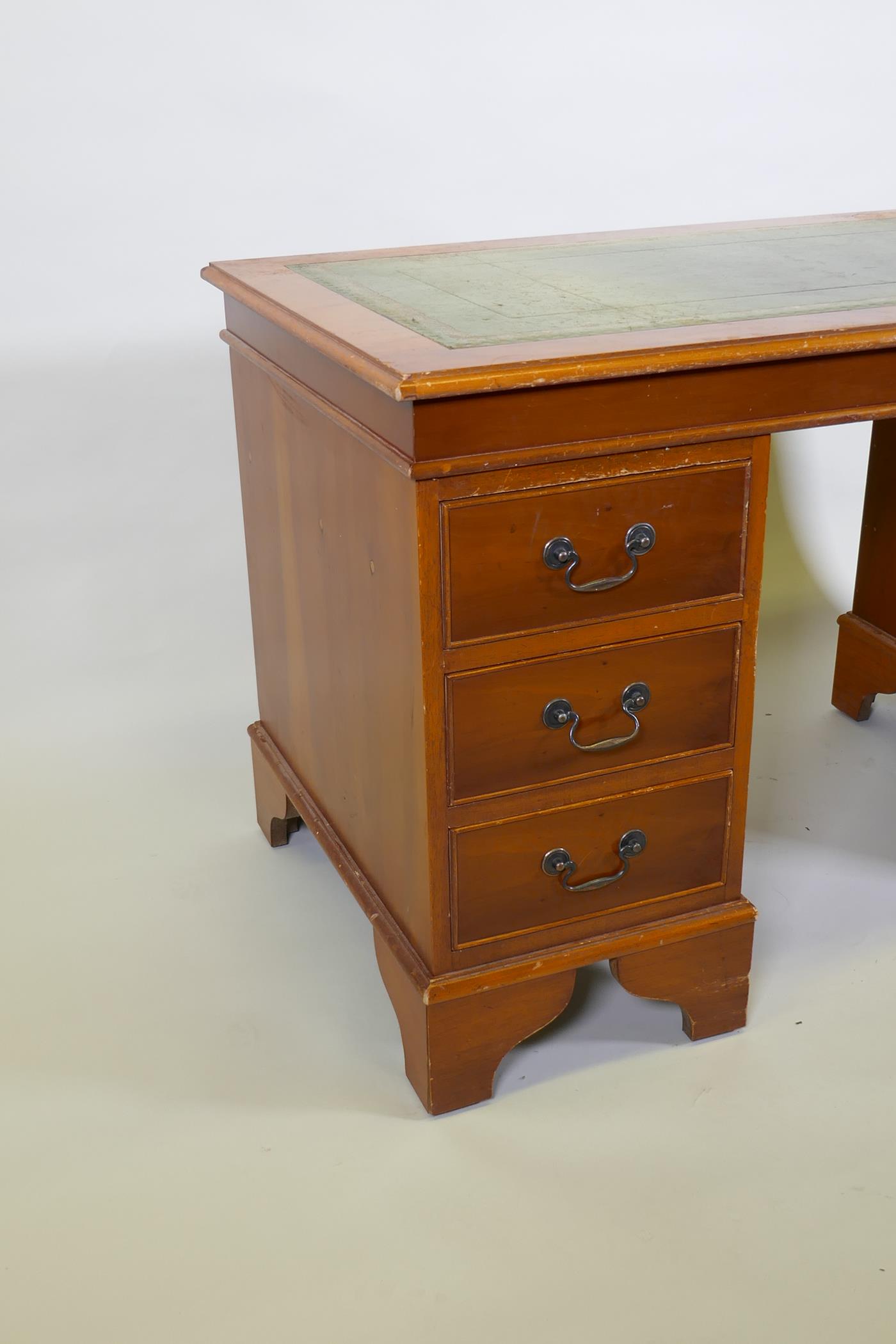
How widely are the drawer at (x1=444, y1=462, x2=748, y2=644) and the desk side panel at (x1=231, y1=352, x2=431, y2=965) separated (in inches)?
2.6

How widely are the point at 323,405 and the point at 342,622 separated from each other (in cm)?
30

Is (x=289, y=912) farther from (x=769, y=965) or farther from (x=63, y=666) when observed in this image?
(x=63, y=666)

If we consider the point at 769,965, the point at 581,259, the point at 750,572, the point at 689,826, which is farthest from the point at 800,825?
the point at 581,259

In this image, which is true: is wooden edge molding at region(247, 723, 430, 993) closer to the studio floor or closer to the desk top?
the studio floor

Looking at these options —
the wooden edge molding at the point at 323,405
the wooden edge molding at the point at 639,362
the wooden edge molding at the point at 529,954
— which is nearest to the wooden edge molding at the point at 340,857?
the wooden edge molding at the point at 529,954

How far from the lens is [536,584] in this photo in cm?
168

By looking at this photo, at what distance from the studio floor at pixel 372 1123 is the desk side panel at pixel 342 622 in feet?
0.81

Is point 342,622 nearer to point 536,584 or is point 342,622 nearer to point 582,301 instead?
point 536,584

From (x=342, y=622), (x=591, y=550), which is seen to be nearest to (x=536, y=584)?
(x=591, y=550)

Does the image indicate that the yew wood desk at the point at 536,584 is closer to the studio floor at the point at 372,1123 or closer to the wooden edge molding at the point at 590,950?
the wooden edge molding at the point at 590,950

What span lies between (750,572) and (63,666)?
177 centimetres

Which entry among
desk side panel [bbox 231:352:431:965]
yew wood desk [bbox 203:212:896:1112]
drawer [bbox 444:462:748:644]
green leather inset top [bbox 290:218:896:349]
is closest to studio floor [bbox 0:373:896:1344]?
yew wood desk [bbox 203:212:896:1112]

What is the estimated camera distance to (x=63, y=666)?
3113 mm

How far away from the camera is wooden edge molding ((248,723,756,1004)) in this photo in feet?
6.02
